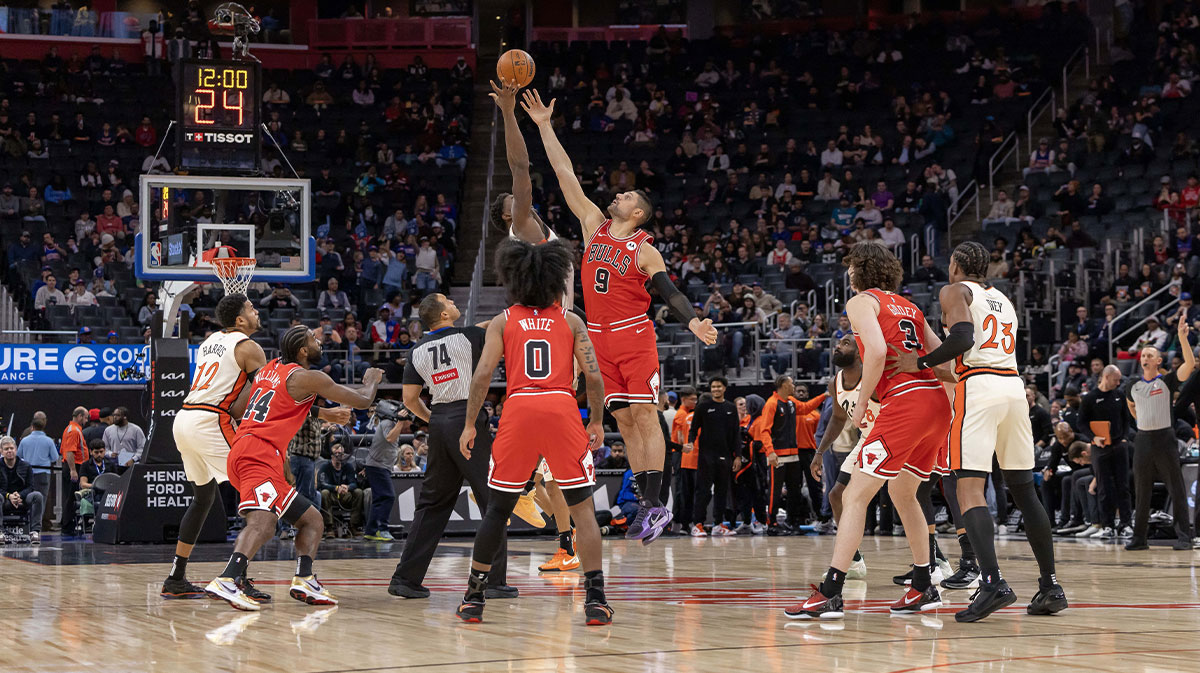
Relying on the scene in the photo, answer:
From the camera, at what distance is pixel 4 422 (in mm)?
20297

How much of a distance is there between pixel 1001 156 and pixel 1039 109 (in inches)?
71.1

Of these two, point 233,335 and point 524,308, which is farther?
point 233,335

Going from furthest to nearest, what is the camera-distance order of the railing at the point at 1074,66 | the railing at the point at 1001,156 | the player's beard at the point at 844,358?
the railing at the point at 1074,66, the railing at the point at 1001,156, the player's beard at the point at 844,358

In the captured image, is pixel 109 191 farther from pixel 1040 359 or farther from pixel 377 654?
pixel 377 654

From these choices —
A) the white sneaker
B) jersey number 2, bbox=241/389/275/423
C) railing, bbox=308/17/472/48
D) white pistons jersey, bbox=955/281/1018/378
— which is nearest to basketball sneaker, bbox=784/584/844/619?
white pistons jersey, bbox=955/281/1018/378

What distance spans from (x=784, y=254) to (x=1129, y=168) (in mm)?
6075

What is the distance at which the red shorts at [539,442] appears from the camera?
22.5 ft

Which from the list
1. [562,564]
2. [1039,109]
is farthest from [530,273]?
[1039,109]

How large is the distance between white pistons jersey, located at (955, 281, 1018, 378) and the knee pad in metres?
2.25

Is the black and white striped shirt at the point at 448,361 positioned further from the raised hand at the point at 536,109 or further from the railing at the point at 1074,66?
the railing at the point at 1074,66

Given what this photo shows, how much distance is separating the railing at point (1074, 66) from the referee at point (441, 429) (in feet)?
76.7

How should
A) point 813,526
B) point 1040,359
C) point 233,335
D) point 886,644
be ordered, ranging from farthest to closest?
point 1040,359, point 813,526, point 233,335, point 886,644

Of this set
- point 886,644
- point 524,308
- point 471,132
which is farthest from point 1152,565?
point 471,132

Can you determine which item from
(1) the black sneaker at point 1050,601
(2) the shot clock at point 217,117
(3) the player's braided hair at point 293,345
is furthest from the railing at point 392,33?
(1) the black sneaker at point 1050,601
